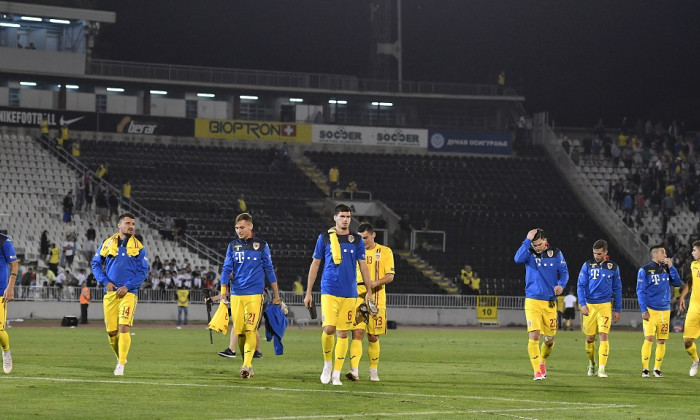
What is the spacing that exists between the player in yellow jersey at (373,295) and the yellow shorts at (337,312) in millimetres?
588

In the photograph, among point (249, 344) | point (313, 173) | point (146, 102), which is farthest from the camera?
point (146, 102)

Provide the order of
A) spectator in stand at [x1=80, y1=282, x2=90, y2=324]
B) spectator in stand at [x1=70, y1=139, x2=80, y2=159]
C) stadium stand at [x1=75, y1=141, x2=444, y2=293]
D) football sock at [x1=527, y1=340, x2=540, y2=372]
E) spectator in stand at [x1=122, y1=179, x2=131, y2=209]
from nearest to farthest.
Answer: football sock at [x1=527, y1=340, x2=540, y2=372] < spectator in stand at [x1=80, y1=282, x2=90, y2=324] < stadium stand at [x1=75, y1=141, x2=444, y2=293] < spectator in stand at [x1=122, y1=179, x2=131, y2=209] < spectator in stand at [x1=70, y1=139, x2=80, y2=159]

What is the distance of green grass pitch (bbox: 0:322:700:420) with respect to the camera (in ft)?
48.3

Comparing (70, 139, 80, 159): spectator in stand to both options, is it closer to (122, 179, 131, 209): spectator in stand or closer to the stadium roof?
(122, 179, 131, 209): spectator in stand

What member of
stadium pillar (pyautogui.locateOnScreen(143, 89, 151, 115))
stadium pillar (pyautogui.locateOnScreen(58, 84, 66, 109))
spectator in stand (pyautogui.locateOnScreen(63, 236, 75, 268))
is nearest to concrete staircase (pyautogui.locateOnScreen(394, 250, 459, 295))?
spectator in stand (pyautogui.locateOnScreen(63, 236, 75, 268))

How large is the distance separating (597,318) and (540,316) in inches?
74.1

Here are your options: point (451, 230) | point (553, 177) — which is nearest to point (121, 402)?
point (451, 230)

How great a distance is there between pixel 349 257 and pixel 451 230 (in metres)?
41.3

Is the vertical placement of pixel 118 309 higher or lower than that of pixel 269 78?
lower

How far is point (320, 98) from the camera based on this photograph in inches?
2625

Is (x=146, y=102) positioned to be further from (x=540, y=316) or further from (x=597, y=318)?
(x=540, y=316)

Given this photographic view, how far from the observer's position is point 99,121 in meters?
61.8

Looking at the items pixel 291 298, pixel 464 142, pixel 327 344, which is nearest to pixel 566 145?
pixel 464 142

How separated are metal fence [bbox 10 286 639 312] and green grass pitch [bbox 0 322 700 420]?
14895 millimetres
